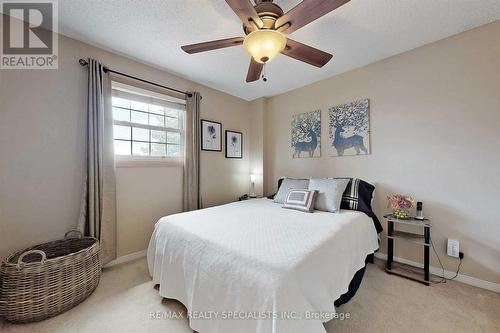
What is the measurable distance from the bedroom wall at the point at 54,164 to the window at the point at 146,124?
25 centimetres

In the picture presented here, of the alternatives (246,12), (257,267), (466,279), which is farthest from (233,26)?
(466,279)

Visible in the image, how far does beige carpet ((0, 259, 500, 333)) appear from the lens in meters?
1.41

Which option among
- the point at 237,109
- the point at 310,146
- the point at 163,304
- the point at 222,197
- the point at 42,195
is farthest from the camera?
the point at 237,109

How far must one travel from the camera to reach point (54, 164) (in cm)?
197

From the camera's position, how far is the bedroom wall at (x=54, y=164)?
1.77 m

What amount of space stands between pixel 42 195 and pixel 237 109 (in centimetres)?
295

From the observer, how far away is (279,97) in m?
3.66

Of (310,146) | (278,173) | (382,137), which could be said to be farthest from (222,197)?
(382,137)

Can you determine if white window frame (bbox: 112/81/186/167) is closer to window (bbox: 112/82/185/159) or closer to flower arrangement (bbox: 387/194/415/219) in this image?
window (bbox: 112/82/185/159)

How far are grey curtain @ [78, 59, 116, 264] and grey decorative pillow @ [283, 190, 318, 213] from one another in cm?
210

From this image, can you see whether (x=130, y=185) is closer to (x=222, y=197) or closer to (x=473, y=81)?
(x=222, y=197)

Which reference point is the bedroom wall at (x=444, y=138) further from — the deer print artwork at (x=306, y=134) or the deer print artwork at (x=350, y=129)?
the deer print artwork at (x=306, y=134)

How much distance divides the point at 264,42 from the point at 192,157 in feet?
6.66

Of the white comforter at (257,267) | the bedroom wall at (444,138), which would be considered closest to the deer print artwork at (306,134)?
the bedroom wall at (444,138)
